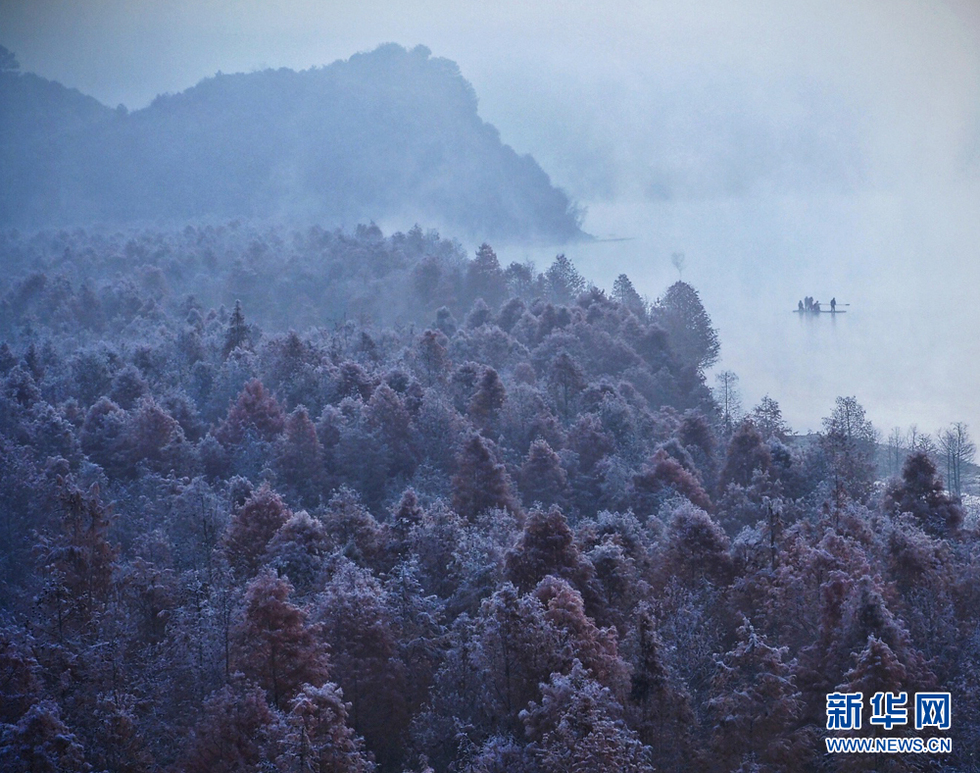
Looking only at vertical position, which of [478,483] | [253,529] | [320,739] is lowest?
[320,739]

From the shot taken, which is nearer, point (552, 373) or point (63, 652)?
point (63, 652)

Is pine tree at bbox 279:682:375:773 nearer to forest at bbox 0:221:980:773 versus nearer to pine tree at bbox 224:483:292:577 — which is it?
forest at bbox 0:221:980:773

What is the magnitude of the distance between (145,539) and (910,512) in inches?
841

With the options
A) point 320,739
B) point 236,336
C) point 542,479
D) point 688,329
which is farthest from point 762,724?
point 688,329

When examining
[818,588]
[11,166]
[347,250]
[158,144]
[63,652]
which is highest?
[158,144]

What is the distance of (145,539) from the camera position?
2588 centimetres

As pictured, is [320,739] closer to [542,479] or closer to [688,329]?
[542,479]

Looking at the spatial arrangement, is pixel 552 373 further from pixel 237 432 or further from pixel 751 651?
pixel 751 651

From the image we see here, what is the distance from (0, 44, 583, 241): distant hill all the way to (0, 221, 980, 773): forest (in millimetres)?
88240

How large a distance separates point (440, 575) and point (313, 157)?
453 feet

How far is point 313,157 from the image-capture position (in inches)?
6009

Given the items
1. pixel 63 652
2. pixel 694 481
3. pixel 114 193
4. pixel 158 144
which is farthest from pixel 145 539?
pixel 158 144

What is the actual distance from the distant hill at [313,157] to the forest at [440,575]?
8824 cm

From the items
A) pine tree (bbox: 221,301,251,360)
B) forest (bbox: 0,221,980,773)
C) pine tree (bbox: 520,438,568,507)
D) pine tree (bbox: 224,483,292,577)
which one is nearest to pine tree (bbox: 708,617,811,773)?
forest (bbox: 0,221,980,773)
